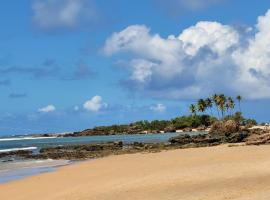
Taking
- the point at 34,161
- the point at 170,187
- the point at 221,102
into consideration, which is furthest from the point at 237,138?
the point at 221,102

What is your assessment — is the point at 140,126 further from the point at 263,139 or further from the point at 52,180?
the point at 52,180

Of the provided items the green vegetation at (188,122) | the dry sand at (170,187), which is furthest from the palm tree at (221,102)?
the dry sand at (170,187)

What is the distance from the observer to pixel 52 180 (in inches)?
990

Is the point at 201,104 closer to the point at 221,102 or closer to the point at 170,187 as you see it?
the point at 221,102

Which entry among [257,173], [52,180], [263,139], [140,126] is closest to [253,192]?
[257,173]

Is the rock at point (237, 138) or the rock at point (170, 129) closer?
the rock at point (237, 138)

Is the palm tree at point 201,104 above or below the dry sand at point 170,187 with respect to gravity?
above

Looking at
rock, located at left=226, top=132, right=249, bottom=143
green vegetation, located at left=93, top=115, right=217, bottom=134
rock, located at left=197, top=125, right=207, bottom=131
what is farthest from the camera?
green vegetation, located at left=93, top=115, right=217, bottom=134

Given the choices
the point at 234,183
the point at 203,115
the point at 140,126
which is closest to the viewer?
the point at 234,183

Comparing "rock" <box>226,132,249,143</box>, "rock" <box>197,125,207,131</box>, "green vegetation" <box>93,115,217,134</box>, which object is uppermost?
"green vegetation" <box>93,115,217,134</box>

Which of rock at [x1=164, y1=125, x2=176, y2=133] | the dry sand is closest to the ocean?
the dry sand

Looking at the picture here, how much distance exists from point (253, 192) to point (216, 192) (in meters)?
1.23

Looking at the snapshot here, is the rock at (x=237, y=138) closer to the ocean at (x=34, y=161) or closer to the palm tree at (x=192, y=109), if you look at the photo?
the ocean at (x=34, y=161)

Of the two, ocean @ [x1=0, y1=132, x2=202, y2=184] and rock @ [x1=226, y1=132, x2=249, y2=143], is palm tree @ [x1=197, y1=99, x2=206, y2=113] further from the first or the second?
rock @ [x1=226, y1=132, x2=249, y2=143]
